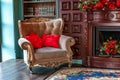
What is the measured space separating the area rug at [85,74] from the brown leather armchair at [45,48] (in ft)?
0.86

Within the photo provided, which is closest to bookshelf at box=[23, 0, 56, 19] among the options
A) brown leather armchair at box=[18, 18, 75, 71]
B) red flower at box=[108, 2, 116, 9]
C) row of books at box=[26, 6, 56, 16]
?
row of books at box=[26, 6, 56, 16]

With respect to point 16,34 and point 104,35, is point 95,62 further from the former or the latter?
point 16,34

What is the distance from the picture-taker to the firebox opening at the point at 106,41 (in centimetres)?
486

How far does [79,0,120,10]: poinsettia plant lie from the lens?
4.57 m

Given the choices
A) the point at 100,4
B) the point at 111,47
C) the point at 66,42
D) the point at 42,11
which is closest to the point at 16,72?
the point at 66,42

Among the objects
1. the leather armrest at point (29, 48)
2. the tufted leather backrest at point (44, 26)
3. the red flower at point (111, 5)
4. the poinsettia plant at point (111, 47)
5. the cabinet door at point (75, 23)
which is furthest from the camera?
the cabinet door at point (75, 23)

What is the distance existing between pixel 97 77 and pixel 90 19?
56.4 inches

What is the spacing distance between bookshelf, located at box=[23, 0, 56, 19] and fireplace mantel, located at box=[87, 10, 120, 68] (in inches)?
47.9

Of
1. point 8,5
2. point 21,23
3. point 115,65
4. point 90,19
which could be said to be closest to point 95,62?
point 115,65

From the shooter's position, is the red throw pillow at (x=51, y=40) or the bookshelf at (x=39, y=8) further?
the bookshelf at (x=39, y=8)

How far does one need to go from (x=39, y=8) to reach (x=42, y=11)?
0.12 metres

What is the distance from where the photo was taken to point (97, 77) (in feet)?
13.3

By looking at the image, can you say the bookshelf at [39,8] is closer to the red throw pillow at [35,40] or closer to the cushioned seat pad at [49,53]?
the red throw pillow at [35,40]

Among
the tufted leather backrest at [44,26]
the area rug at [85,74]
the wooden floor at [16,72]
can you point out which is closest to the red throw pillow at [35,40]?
the tufted leather backrest at [44,26]
